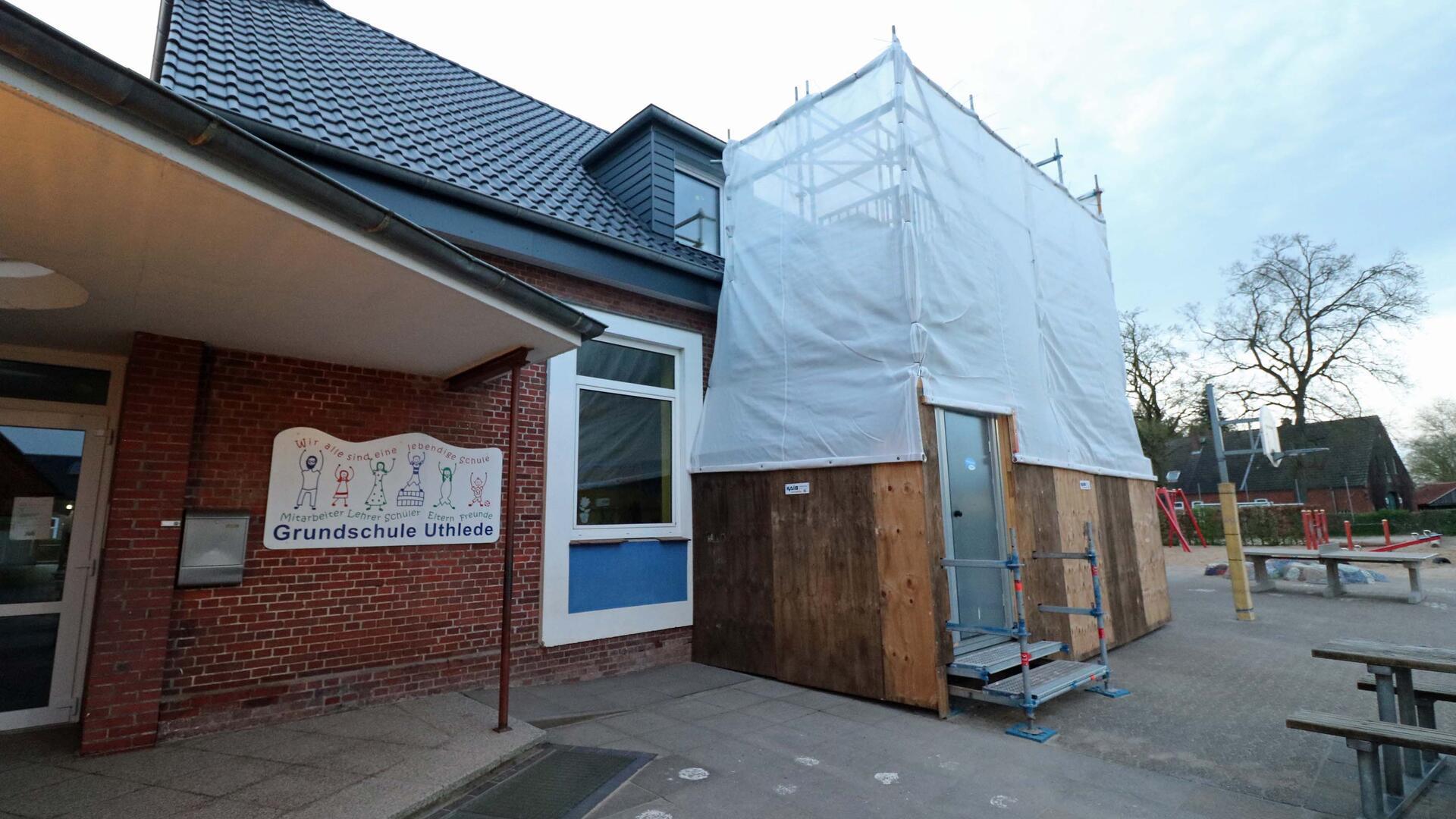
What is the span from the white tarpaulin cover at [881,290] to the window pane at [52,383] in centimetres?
468

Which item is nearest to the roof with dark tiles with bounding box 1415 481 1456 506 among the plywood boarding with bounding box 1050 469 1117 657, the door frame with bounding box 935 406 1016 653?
the plywood boarding with bounding box 1050 469 1117 657

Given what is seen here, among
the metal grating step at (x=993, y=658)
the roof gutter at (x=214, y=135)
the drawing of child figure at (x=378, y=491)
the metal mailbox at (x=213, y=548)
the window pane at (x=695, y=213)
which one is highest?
the window pane at (x=695, y=213)

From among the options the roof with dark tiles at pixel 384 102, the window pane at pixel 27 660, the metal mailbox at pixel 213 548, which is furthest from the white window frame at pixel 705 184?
the window pane at pixel 27 660

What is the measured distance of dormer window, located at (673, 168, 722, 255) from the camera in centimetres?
855

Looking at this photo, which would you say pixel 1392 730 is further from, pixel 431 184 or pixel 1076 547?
pixel 431 184

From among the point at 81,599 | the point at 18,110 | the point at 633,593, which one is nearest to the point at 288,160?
the point at 18,110

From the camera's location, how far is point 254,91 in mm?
5520

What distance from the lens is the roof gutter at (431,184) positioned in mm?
4902

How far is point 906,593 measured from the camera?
5.24 meters

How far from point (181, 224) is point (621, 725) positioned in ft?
12.7

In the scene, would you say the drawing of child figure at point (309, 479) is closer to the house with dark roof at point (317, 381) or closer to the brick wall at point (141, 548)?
the house with dark roof at point (317, 381)

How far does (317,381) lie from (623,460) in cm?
272

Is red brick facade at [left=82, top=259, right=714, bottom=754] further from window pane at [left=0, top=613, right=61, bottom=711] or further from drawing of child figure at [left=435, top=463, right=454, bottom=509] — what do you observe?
window pane at [left=0, top=613, right=61, bottom=711]

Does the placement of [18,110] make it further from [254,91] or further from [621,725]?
[621,725]
